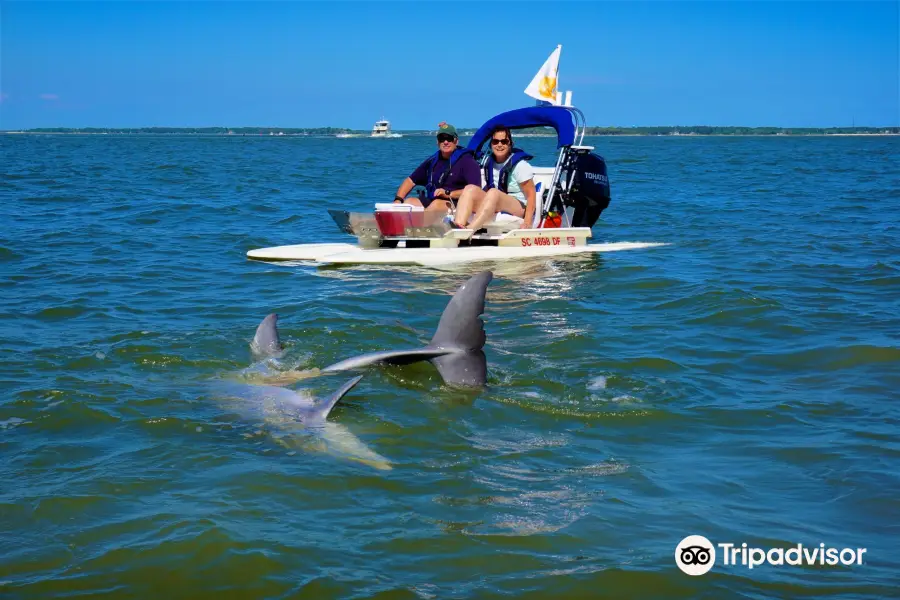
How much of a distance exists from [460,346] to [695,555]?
2.63m

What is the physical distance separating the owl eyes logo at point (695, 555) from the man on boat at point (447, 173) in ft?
28.0

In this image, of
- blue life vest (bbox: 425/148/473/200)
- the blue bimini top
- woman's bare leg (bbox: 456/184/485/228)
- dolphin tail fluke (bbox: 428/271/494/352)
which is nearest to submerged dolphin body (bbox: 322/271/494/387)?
dolphin tail fluke (bbox: 428/271/494/352)

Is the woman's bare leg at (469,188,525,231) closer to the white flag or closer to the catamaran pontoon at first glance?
the catamaran pontoon

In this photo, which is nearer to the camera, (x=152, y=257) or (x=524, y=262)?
(x=524, y=262)

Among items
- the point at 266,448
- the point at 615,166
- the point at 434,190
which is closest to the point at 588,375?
the point at 266,448

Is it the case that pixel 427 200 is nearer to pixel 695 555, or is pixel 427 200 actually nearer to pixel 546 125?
pixel 546 125

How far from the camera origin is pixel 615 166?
4288 centimetres

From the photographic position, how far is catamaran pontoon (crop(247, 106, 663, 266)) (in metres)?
12.2

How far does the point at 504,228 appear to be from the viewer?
496 inches

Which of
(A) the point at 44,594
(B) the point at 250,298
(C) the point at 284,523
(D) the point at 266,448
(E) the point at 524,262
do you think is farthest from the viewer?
(E) the point at 524,262

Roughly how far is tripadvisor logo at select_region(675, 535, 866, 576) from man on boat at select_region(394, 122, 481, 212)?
28.2ft

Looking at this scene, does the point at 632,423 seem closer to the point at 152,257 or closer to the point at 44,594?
the point at 44,594

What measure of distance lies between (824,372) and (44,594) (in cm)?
570

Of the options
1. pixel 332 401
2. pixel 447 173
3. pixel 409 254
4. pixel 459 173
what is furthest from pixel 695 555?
pixel 447 173
